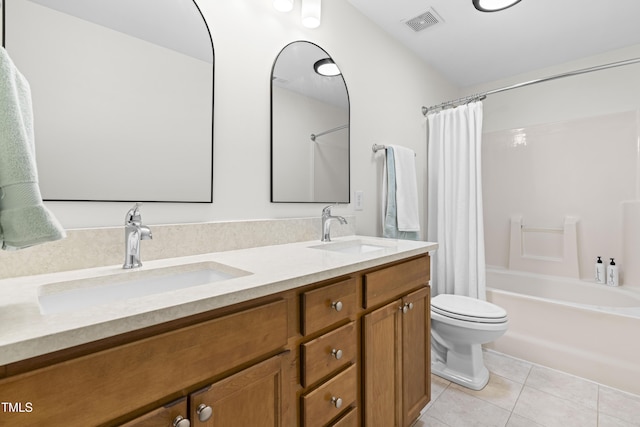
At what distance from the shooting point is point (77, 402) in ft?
1.57

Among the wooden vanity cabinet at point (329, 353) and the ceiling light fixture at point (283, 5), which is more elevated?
the ceiling light fixture at point (283, 5)

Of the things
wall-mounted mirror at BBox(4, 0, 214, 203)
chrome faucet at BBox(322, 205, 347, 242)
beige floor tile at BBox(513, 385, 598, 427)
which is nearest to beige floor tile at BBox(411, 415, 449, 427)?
beige floor tile at BBox(513, 385, 598, 427)

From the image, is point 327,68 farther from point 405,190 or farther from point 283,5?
point 405,190

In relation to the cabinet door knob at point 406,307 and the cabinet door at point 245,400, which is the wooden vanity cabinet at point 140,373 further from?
the cabinet door knob at point 406,307

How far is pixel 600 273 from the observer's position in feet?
7.61

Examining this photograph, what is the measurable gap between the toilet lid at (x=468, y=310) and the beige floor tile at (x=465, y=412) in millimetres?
448

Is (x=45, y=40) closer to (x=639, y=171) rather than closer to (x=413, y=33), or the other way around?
(x=413, y=33)

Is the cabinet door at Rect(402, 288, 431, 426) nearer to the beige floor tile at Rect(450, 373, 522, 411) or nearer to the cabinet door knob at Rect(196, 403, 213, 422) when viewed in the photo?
the beige floor tile at Rect(450, 373, 522, 411)

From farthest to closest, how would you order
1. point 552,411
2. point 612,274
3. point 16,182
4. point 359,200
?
point 612,274 → point 359,200 → point 552,411 → point 16,182

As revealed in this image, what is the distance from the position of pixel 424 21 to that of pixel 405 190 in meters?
1.15

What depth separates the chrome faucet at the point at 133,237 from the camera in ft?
2.98

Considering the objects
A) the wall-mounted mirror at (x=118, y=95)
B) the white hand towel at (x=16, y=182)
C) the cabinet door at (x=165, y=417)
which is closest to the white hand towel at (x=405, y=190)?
the wall-mounted mirror at (x=118, y=95)

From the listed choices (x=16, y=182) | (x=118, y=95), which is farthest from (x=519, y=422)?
(x=118, y=95)

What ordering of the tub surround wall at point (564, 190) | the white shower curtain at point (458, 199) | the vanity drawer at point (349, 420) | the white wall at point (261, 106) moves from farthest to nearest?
the tub surround wall at point (564, 190)
the white shower curtain at point (458, 199)
the white wall at point (261, 106)
the vanity drawer at point (349, 420)
